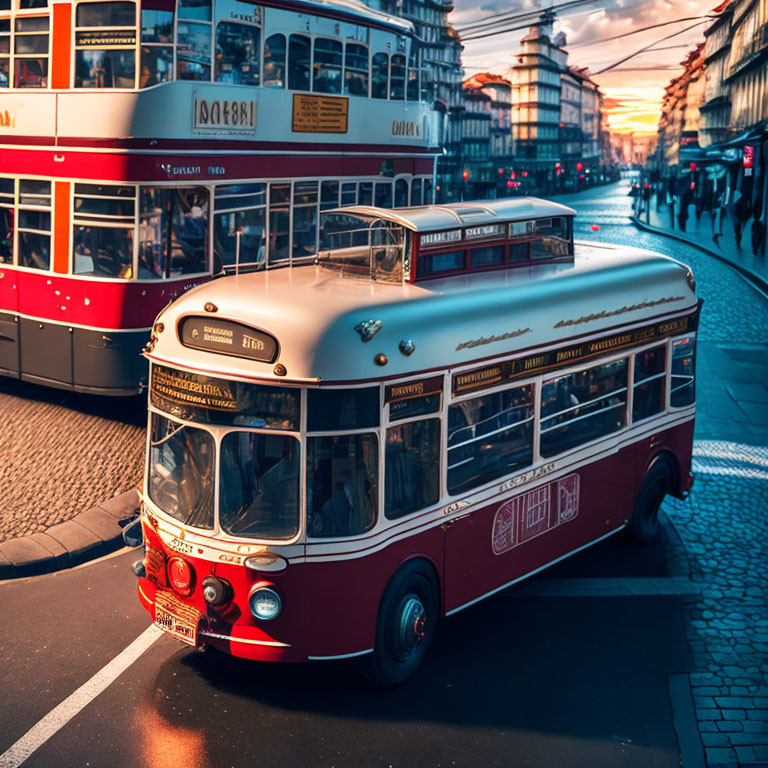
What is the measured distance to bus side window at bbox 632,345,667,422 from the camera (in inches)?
391

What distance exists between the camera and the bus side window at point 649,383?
9938mm

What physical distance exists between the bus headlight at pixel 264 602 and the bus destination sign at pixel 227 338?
4.73 ft

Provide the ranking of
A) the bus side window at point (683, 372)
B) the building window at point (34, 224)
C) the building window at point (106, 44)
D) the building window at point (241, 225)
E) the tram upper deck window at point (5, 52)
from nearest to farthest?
1. the bus side window at point (683, 372)
2. the building window at point (106, 44)
3. the building window at point (34, 224)
4. the tram upper deck window at point (5, 52)
5. the building window at point (241, 225)

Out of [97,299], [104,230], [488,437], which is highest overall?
[104,230]

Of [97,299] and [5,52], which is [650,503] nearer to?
[97,299]

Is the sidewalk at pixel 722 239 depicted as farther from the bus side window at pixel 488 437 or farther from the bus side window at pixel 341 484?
the bus side window at pixel 341 484

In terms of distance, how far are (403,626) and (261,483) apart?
1.46 m

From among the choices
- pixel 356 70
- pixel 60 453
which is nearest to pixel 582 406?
pixel 60 453

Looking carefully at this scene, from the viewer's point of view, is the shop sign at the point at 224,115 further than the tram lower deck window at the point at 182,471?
Yes

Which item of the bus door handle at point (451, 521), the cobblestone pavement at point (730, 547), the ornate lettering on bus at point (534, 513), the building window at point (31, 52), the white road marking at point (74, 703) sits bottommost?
the white road marking at point (74, 703)

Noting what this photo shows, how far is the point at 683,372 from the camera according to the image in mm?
10633

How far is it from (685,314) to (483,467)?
11.0 ft

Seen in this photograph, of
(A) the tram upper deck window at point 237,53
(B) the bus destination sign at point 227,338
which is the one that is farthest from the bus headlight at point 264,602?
(A) the tram upper deck window at point 237,53

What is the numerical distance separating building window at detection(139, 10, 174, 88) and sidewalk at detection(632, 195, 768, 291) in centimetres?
1885
